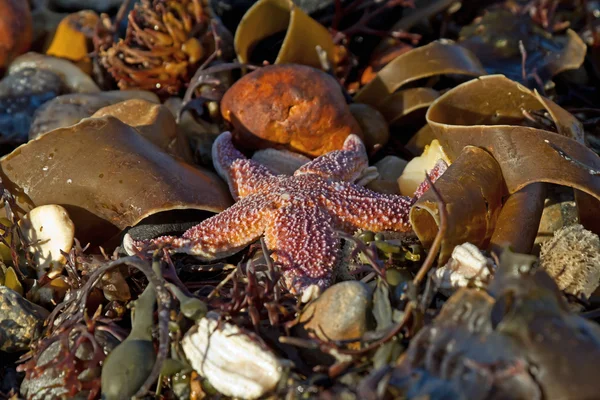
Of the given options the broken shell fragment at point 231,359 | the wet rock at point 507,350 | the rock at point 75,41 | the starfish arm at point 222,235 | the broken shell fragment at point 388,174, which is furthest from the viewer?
the rock at point 75,41

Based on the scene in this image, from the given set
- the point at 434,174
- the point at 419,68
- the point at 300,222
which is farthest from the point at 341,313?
the point at 419,68

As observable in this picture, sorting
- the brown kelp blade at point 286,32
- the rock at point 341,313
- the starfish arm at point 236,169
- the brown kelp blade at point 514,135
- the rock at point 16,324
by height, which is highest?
the brown kelp blade at point 286,32

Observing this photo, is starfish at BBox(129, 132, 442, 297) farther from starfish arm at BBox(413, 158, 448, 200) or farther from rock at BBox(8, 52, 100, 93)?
rock at BBox(8, 52, 100, 93)

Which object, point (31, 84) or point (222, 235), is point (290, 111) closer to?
point (222, 235)

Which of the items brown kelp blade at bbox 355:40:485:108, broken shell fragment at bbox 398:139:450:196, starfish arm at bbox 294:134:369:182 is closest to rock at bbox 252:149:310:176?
starfish arm at bbox 294:134:369:182

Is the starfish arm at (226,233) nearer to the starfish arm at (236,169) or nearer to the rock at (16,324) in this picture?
the starfish arm at (236,169)

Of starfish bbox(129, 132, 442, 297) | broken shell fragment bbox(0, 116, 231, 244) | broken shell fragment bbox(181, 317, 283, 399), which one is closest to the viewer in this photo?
broken shell fragment bbox(181, 317, 283, 399)

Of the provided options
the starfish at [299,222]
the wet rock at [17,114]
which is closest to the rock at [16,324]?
the starfish at [299,222]
